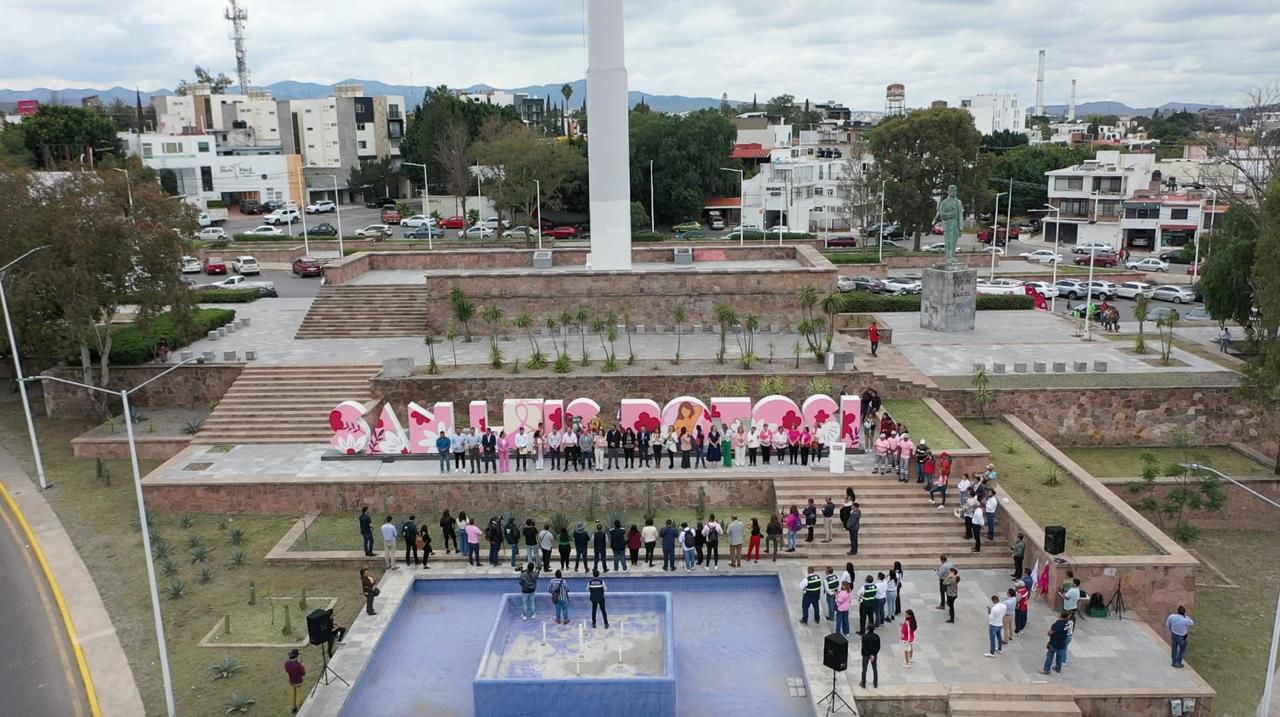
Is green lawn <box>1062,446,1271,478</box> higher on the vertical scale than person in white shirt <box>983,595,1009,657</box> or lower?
lower

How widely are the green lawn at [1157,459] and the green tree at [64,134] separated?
3002 inches

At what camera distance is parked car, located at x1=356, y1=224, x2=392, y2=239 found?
2744 inches

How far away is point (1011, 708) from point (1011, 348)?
2236 cm

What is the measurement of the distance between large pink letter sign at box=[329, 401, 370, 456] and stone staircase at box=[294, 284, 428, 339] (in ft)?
35.2

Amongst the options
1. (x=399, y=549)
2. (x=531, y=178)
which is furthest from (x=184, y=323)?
(x=531, y=178)

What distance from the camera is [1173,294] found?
50.4 meters

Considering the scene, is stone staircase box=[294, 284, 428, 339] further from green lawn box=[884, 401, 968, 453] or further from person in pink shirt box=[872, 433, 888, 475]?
person in pink shirt box=[872, 433, 888, 475]

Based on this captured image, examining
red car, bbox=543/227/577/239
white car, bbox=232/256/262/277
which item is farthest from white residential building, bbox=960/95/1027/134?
white car, bbox=232/256/262/277

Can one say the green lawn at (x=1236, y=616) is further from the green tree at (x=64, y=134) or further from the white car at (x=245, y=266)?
the green tree at (x=64, y=134)

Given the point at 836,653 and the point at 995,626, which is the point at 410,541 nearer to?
the point at 836,653

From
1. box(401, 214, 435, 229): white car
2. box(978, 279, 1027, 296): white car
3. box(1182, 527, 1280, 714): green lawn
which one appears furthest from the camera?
box(401, 214, 435, 229): white car

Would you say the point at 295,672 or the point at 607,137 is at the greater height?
the point at 607,137

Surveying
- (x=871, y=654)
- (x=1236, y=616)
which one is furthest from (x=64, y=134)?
(x=1236, y=616)

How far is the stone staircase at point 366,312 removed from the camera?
124 feet
